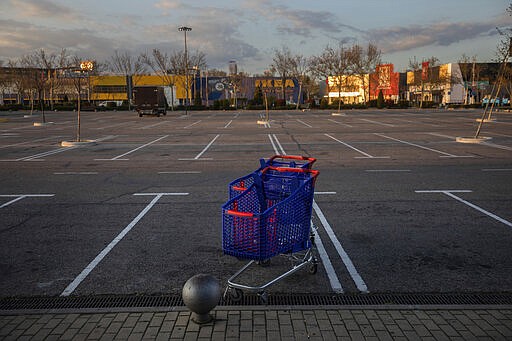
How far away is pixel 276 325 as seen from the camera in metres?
3.84

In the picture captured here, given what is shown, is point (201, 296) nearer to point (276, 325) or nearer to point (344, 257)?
point (276, 325)

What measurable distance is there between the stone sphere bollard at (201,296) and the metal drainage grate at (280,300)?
18.5 inches

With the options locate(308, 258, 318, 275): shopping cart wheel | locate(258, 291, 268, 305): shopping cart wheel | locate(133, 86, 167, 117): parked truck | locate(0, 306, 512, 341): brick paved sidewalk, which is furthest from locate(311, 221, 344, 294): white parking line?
locate(133, 86, 167, 117): parked truck

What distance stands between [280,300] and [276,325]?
52 cm

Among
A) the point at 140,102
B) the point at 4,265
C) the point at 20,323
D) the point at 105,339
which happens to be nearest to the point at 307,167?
the point at 105,339

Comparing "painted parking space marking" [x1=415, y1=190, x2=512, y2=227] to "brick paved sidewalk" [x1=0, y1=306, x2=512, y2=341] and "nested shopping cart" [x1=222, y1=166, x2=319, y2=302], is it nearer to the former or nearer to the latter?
"brick paved sidewalk" [x1=0, y1=306, x2=512, y2=341]

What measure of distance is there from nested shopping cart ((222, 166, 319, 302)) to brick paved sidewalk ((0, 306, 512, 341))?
0.42m

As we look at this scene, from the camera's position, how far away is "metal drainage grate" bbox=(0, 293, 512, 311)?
4258mm

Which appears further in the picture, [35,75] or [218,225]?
[35,75]

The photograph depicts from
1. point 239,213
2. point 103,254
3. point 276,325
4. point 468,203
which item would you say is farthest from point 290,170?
point 468,203

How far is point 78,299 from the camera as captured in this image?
→ 4.41 meters

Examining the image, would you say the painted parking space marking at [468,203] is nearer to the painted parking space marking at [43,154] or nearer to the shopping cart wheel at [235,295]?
the shopping cart wheel at [235,295]

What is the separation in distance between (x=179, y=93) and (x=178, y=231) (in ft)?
277

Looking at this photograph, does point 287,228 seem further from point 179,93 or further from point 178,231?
point 179,93
